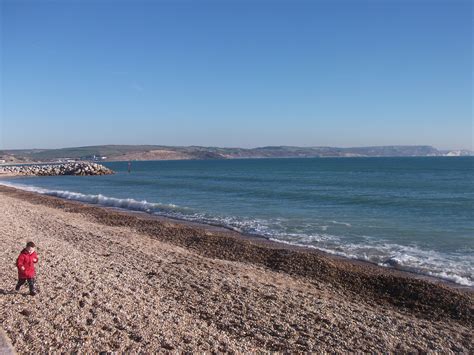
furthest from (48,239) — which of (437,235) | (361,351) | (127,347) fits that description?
(437,235)

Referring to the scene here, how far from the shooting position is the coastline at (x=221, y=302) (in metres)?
6.96

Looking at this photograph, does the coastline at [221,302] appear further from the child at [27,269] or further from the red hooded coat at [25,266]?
the red hooded coat at [25,266]

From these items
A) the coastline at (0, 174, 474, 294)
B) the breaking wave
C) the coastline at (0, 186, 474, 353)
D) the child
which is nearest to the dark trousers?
the child

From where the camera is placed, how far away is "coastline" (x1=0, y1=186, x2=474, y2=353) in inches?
274

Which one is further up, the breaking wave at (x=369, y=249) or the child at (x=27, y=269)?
the child at (x=27, y=269)

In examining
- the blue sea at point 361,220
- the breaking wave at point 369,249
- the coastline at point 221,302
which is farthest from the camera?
the blue sea at point 361,220

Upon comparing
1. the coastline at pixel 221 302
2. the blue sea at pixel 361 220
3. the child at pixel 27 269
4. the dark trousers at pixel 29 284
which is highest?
the child at pixel 27 269

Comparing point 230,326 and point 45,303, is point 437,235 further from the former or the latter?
point 45,303

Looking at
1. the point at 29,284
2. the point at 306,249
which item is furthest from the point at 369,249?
the point at 29,284

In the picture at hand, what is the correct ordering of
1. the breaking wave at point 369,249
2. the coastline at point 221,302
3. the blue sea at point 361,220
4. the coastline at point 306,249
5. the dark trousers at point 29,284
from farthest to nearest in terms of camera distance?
the blue sea at point 361,220
the breaking wave at point 369,249
the coastline at point 306,249
the dark trousers at point 29,284
the coastline at point 221,302

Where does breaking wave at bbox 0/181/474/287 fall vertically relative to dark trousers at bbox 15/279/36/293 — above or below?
below

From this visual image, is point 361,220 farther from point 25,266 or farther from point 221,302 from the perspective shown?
point 25,266

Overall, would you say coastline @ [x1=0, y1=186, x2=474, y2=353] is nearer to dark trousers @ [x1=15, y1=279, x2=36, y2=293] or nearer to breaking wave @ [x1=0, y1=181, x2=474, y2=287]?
dark trousers @ [x1=15, y1=279, x2=36, y2=293]

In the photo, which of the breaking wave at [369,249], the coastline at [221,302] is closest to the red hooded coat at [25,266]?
the coastline at [221,302]
